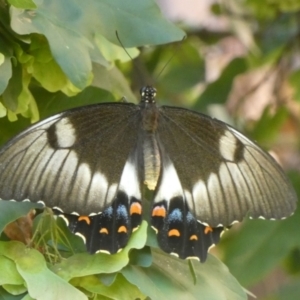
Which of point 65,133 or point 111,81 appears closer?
point 65,133

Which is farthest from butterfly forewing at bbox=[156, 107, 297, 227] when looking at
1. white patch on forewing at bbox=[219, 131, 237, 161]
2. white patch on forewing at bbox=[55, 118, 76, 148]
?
white patch on forewing at bbox=[55, 118, 76, 148]

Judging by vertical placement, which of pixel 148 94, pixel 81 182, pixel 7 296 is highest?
pixel 148 94

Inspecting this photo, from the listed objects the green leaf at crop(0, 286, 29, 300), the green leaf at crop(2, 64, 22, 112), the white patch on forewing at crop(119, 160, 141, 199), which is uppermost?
the green leaf at crop(2, 64, 22, 112)

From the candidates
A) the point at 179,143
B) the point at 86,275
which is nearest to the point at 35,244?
the point at 86,275

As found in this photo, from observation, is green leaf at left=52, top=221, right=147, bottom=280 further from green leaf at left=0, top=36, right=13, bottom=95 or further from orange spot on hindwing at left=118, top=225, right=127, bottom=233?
green leaf at left=0, top=36, right=13, bottom=95

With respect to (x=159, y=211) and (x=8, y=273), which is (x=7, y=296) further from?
(x=159, y=211)

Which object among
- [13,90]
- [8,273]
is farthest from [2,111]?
[8,273]
